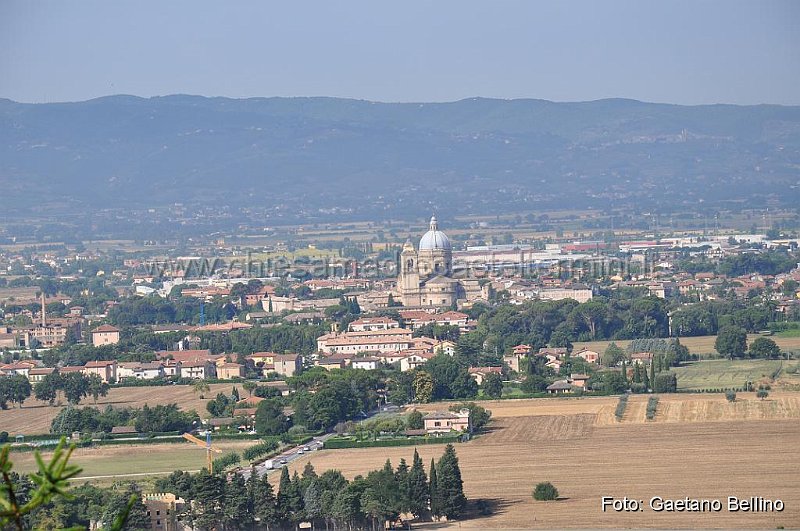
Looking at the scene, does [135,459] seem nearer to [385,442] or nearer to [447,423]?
[385,442]

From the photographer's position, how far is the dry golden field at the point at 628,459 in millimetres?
25906

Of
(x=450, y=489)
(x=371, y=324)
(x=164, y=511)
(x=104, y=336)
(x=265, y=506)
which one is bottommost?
(x=104, y=336)

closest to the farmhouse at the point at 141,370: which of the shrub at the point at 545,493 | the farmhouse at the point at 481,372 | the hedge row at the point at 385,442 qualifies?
the farmhouse at the point at 481,372

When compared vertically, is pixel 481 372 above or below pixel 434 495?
below

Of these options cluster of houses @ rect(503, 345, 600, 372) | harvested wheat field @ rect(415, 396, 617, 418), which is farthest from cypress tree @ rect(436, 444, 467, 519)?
cluster of houses @ rect(503, 345, 600, 372)

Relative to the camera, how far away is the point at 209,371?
168 feet

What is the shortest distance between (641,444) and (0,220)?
537 ft

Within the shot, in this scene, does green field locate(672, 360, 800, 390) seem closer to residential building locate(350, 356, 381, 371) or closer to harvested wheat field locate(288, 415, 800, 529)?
harvested wheat field locate(288, 415, 800, 529)

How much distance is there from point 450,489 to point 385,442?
746cm

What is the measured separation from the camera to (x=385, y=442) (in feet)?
113

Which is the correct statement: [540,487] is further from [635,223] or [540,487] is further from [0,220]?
[0,220]

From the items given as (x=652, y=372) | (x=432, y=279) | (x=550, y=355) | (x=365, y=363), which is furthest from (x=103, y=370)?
(x=432, y=279)

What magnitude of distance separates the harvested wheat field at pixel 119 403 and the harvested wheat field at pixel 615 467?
8.53m

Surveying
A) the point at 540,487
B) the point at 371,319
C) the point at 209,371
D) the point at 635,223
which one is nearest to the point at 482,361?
the point at 209,371
